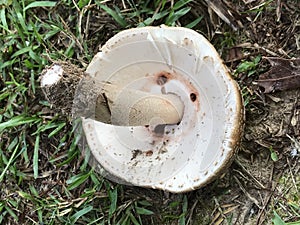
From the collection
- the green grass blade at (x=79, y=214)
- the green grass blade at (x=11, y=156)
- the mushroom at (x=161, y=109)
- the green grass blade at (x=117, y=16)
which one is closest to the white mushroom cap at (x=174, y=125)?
the mushroom at (x=161, y=109)

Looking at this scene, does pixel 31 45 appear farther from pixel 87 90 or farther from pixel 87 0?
pixel 87 90

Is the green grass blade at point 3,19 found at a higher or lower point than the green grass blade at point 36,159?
higher

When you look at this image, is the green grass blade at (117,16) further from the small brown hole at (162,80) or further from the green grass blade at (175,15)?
the small brown hole at (162,80)

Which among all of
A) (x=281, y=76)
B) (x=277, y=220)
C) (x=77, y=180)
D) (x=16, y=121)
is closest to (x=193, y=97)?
(x=281, y=76)

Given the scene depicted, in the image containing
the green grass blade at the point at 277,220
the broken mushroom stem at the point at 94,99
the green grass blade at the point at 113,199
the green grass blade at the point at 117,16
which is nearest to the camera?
the broken mushroom stem at the point at 94,99

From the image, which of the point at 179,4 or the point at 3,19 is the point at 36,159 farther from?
the point at 179,4

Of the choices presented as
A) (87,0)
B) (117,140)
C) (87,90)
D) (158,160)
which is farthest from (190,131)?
(87,0)

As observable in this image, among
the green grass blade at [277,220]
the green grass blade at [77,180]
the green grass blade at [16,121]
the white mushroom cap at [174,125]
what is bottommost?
the green grass blade at [77,180]
